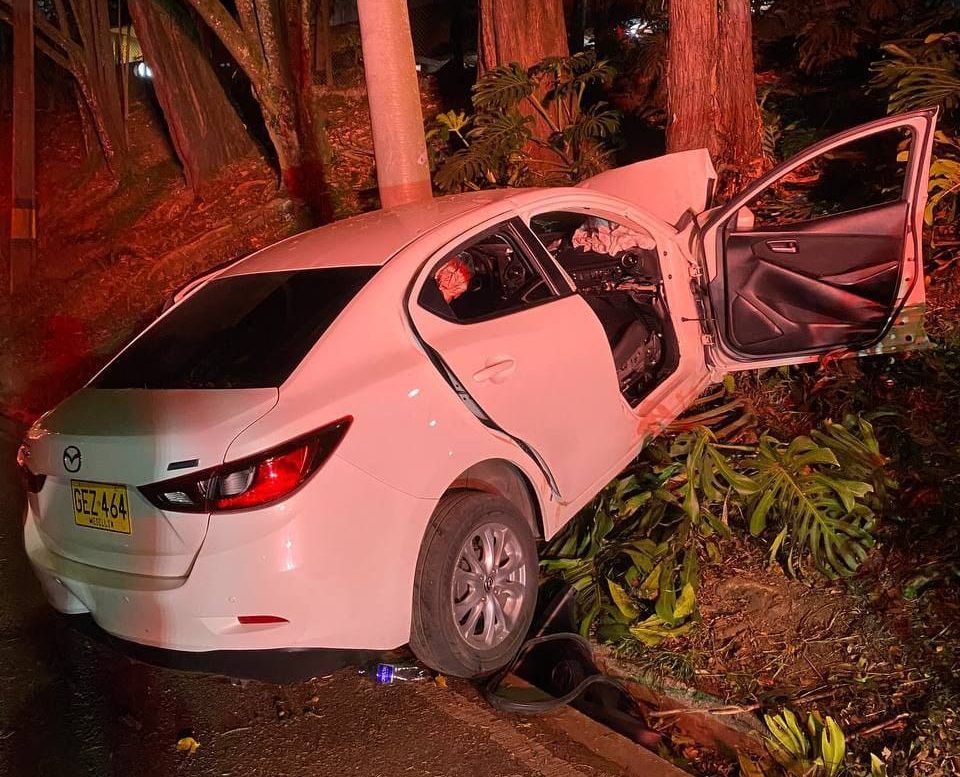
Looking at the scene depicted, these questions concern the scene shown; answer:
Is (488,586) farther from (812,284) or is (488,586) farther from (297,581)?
(812,284)

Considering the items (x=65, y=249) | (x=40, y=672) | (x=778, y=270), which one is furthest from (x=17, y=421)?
(x=778, y=270)

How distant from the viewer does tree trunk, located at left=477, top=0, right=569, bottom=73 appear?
8664mm

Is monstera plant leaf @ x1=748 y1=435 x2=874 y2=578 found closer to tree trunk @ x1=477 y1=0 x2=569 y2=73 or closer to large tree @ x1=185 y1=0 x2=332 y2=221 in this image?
tree trunk @ x1=477 y1=0 x2=569 y2=73

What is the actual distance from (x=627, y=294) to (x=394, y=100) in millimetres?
1992

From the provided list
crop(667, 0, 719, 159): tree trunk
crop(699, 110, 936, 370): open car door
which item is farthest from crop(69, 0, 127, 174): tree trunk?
crop(699, 110, 936, 370): open car door

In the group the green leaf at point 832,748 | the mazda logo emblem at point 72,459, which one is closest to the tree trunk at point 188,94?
the mazda logo emblem at point 72,459

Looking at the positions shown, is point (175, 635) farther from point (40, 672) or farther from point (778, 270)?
point (778, 270)

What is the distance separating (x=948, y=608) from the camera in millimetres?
3338

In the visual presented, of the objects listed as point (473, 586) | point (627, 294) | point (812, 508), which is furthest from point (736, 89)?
point (473, 586)

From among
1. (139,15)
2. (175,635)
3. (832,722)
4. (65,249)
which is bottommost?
(832,722)

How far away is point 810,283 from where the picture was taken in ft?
15.6

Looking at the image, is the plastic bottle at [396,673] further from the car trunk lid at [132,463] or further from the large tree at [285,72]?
the large tree at [285,72]

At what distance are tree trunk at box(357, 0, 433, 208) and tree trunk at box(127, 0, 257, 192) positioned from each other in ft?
22.1

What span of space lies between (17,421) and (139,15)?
256 inches
